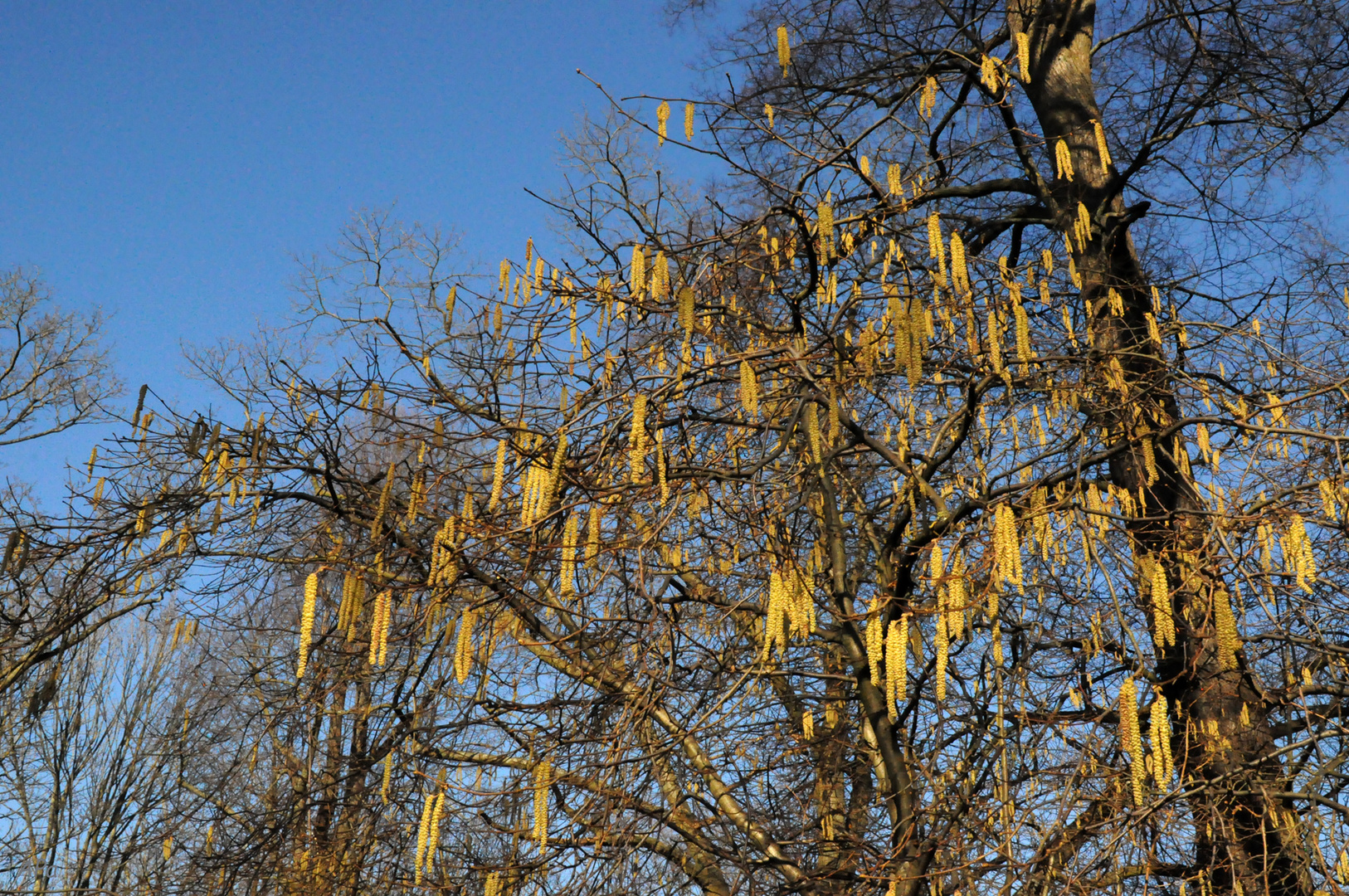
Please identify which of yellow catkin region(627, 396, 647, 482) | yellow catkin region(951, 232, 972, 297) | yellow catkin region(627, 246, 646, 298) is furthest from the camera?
yellow catkin region(627, 246, 646, 298)

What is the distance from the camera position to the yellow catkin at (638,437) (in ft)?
11.9

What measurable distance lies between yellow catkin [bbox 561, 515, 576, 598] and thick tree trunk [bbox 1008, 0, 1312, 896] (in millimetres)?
2186

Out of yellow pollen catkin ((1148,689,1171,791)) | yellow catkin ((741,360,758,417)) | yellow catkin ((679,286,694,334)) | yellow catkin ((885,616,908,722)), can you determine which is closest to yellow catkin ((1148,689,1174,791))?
yellow pollen catkin ((1148,689,1171,791))

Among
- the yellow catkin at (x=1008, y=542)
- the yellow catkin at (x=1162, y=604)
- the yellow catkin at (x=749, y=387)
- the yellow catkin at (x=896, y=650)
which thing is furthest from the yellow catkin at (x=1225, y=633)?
the yellow catkin at (x=749, y=387)

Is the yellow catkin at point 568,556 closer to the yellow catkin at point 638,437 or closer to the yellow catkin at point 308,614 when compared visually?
the yellow catkin at point 638,437

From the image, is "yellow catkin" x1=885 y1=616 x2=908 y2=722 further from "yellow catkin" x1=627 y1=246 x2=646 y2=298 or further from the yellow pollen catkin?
"yellow catkin" x1=627 y1=246 x2=646 y2=298

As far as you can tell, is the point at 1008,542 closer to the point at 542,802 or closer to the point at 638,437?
the point at 638,437

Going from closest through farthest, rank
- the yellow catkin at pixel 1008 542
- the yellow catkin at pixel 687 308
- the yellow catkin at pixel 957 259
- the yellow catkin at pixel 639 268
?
the yellow catkin at pixel 1008 542, the yellow catkin at pixel 687 308, the yellow catkin at pixel 957 259, the yellow catkin at pixel 639 268

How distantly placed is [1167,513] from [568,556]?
247 cm

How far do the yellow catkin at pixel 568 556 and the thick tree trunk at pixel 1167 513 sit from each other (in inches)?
86.0

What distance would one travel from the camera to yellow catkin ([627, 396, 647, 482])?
11.9 ft

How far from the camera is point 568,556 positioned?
173 inches

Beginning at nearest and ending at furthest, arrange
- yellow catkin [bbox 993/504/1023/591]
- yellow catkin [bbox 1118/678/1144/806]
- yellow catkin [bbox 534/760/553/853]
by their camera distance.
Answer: yellow catkin [bbox 1118/678/1144/806] < yellow catkin [bbox 993/504/1023/591] < yellow catkin [bbox 534/760/553/853]

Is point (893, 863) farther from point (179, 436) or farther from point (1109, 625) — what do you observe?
point (179, 436)
